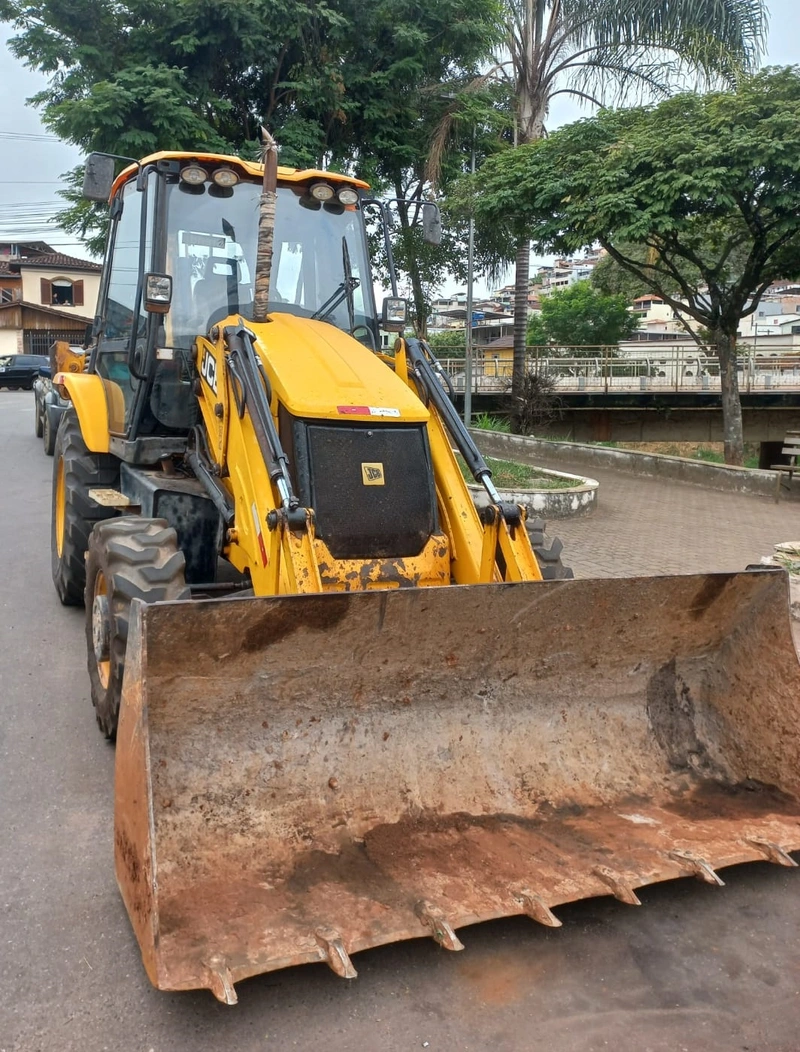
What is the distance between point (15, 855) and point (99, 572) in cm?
157

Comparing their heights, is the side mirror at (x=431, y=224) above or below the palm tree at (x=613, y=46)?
below

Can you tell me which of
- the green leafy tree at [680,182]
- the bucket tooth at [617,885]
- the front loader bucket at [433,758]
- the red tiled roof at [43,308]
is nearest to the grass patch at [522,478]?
the green leafy tree at [680,182]

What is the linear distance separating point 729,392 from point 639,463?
2.27 metres

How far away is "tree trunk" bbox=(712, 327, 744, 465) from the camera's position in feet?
53.5

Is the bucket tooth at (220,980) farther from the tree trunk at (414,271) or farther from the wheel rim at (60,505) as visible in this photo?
the tree trunk at (414,271)

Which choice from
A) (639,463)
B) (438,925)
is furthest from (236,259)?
(639,463)

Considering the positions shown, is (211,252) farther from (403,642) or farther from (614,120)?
(614,120)

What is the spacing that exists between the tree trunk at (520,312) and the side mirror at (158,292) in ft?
47.3

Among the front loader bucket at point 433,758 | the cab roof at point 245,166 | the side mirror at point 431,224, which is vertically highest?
the cab roof at point 245,166

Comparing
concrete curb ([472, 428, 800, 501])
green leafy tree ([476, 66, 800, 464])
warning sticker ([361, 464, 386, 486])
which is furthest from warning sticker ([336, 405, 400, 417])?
concrete curb ([472, 428, 800, 501])

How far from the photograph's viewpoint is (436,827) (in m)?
3.58

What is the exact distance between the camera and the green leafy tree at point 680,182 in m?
13.0

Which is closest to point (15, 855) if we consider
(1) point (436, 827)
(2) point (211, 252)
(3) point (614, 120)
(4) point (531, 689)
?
(1) point (436, 827)

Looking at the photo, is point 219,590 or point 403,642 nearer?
point 403,642
